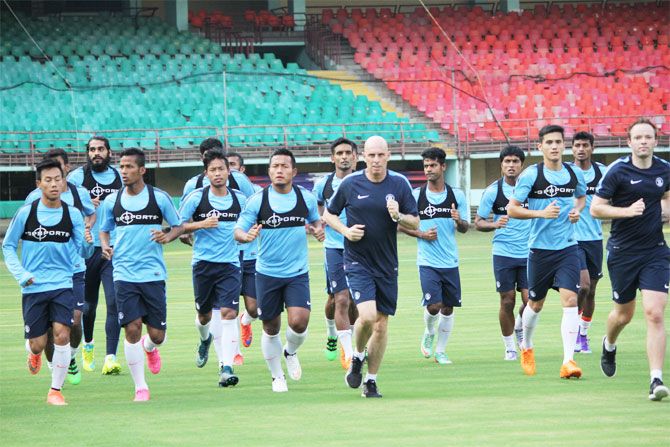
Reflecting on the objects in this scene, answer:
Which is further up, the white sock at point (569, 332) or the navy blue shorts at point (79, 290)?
the navy blue shorts at point (79, 290)

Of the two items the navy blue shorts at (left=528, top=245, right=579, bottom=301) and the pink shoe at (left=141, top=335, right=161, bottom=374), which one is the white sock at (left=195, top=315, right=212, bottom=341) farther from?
the navy blue shorts at (left=528, top=245, right=579, bottom=301)

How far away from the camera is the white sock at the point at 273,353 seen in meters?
11.2

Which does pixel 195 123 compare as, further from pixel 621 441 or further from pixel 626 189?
pixel 621 441

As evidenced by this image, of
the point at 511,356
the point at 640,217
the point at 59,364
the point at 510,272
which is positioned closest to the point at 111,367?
the point at 59,364

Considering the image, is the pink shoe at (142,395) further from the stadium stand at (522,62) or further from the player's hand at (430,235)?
the stadium stand at (522,62)

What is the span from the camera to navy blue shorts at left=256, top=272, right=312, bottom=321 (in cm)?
1120

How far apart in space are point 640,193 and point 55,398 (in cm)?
513

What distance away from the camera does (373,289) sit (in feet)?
34.7

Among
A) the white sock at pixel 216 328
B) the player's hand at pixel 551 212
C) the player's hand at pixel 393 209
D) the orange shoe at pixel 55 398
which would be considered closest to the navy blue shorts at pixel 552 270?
the player's hand at pixel 551 212

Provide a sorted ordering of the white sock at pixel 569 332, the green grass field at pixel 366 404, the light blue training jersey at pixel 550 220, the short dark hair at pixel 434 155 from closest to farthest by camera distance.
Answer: the green grass field at pixel 366 404, the white sock at pixel 569 332, the light blue training jersey at pixel 550 220, the short dark hair at pixel 434 155

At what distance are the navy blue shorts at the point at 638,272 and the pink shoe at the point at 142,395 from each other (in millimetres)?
4048

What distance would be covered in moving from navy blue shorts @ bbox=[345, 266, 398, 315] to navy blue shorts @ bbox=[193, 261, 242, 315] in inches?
74.3

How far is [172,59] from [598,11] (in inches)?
655

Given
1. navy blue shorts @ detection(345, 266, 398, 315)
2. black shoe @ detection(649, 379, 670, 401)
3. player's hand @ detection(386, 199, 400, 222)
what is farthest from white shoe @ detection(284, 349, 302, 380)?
black shoe @ detection(649, 379, 670, 401)
